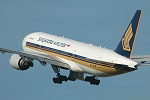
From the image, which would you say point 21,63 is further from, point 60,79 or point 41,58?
point 60,79

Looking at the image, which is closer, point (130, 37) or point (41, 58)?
point (130, 37)

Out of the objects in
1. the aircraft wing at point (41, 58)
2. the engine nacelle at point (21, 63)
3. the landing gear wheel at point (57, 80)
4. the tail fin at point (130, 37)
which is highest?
the tail fin at point (130, 37)

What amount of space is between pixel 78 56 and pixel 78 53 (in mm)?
465

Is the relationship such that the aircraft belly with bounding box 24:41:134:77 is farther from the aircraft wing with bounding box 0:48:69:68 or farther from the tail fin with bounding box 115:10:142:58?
the tail fin with bounding box 115:10:142:58

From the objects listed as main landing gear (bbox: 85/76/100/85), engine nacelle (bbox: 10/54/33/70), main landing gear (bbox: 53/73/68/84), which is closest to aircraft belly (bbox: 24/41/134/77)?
main landing gear (bbox: 53/73/68/84)

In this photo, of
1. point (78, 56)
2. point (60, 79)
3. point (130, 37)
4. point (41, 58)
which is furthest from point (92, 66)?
point (60, 79)

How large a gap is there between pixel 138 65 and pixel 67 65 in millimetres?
13564

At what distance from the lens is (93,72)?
111875mm

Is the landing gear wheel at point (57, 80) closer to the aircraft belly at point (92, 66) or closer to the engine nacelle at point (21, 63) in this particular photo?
the aircraft belly at point (92, 66)

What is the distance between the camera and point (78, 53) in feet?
375

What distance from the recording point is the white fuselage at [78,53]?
357ft

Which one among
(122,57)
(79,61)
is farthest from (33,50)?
(122,57)

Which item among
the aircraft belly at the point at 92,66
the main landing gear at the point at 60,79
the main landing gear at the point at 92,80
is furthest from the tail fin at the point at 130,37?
the main landing gear at the point at 60,79

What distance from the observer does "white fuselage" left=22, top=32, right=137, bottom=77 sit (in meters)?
109
